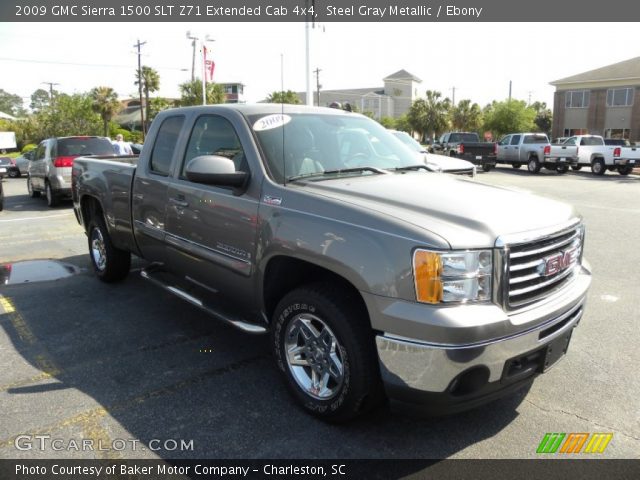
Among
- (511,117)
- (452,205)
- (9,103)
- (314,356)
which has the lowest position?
(314,356)

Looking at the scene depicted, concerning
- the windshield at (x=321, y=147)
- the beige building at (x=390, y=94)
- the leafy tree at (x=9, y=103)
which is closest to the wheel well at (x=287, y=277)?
the windshield at (x=321, y=147)

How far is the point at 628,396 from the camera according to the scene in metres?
3.52

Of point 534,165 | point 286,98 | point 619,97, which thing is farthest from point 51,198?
point 619,97

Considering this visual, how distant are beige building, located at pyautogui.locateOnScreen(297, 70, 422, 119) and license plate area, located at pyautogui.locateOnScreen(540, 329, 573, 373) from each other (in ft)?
363

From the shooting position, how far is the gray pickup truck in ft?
8.53

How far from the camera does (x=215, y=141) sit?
163 inches

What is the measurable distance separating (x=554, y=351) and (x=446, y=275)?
939 mm

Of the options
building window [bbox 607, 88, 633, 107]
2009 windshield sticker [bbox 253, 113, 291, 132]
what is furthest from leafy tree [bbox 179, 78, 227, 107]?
2009 windshield sticker [bbox 253, 113, 291, 132]

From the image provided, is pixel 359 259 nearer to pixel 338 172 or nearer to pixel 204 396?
pixel 338 172

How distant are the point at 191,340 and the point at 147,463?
5.62 feet

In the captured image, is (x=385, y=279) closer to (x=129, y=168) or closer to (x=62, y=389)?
(x=62, y=389)

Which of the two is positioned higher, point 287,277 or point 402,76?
point 402,76

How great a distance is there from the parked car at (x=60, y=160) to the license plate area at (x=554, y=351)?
13.0 metres

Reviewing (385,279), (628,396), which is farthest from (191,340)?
(628,396)
